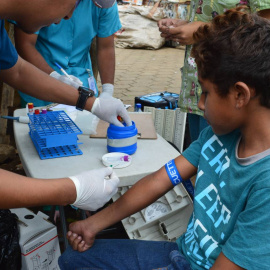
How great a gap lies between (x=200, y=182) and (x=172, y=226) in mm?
608

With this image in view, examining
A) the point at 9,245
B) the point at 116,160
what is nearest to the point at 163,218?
the point at 116,160

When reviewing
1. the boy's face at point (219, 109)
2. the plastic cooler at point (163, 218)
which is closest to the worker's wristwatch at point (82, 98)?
the plastic cooler at point (163, 218)

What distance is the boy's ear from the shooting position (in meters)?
1.04

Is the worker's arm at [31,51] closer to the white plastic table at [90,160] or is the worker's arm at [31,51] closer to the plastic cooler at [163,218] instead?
the white plastic table at [90,160]

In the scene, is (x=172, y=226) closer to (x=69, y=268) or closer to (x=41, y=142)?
(x=69, y=268)

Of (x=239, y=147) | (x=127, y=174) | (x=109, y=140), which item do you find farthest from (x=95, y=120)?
(x=239, y=147)

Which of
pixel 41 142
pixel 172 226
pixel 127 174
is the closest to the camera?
pixel 127 174

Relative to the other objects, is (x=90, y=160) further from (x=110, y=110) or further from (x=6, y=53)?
(x=6, y=53)

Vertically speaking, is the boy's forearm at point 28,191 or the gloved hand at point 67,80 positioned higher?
Result: the boy's forearm at point 28,191

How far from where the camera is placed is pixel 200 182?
1.29m

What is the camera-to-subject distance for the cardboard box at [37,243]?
5.27 feet

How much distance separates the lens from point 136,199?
1438 mm

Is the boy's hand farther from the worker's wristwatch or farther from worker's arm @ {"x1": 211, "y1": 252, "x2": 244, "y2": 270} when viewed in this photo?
the worker's wristwatch

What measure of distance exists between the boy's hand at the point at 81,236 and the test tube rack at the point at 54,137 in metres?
0.38
